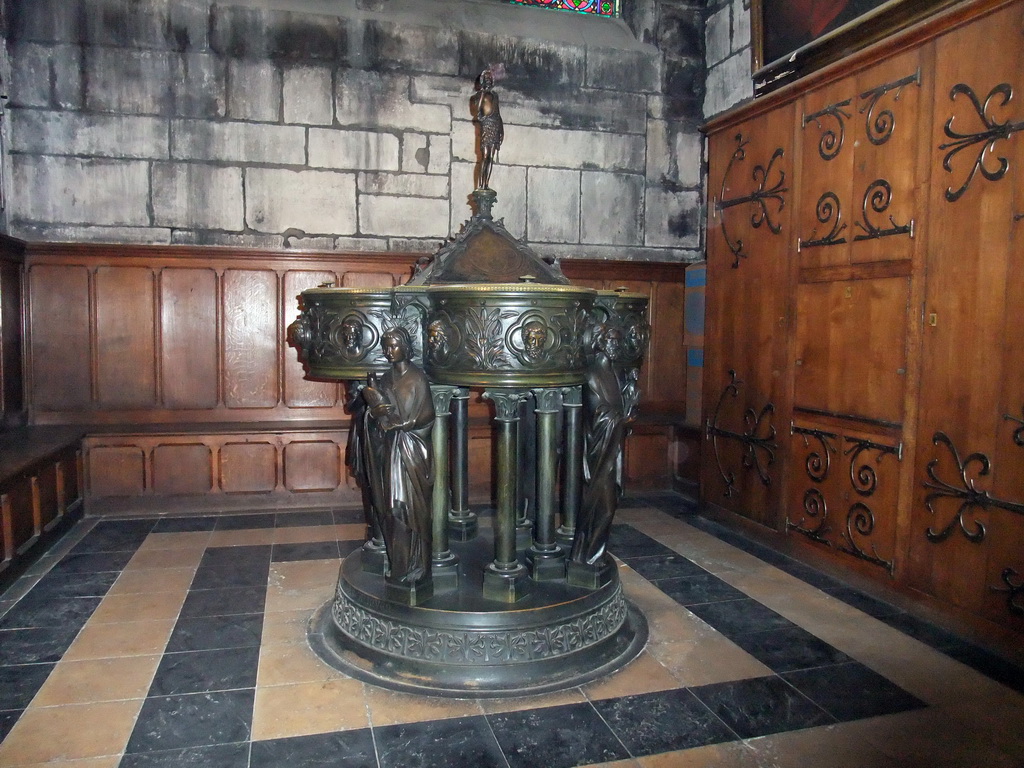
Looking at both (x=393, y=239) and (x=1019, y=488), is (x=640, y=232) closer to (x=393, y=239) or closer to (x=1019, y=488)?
(x=393, y=239)

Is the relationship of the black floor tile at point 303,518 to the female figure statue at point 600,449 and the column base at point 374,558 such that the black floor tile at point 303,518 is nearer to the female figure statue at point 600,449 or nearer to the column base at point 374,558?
the column base at point 374,558

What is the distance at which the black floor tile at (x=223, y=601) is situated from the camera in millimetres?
3254

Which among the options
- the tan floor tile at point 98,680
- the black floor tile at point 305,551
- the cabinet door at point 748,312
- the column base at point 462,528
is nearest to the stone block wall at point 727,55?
the cabinet door at point 748,312

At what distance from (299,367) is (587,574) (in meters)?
3.16

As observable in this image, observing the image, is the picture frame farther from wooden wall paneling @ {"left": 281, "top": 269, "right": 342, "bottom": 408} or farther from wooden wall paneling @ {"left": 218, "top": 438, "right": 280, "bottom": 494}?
wooden wall paneling @ {"left": 218, "top": 438, "right": 280, "bottom": 494}

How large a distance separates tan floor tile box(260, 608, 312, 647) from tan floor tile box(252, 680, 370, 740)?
0.40 metres

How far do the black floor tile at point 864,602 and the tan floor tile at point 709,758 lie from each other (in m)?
1.47

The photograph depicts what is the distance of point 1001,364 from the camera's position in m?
2.91

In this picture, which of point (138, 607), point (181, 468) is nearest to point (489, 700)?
point (138, 607)

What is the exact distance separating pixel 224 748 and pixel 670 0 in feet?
19.8

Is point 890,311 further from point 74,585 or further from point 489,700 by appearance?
point 74,585

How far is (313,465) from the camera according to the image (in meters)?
5.15

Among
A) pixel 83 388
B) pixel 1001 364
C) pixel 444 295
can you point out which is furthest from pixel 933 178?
pixel 83 388

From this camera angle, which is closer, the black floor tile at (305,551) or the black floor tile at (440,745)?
the black floor tile at (440,745)
